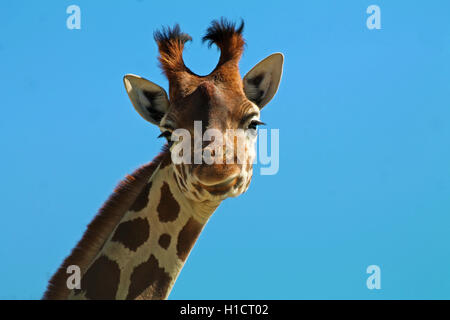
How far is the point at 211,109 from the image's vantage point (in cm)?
709

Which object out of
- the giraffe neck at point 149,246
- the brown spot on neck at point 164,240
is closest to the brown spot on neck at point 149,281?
the giraffe neck at point 149,246

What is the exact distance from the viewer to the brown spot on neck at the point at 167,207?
7.42 metres

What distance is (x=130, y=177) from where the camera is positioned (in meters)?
8.10

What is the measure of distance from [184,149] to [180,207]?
80 centimetres

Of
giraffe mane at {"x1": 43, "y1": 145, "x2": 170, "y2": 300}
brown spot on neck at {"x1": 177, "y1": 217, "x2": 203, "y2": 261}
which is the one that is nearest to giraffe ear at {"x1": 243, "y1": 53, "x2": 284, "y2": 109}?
giraffe mane at {"x1": 43, "y1": 145, "x2": 170, "y2": 300}

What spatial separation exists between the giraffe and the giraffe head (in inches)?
0.5

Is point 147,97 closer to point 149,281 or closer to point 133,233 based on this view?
point 133,233

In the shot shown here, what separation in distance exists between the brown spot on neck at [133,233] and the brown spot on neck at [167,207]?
21 cm

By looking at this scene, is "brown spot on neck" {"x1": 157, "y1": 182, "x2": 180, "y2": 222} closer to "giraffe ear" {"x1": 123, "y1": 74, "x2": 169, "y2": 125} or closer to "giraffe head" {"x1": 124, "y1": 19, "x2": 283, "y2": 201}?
"giraffe head" {"x1": 124, "y1": 19, "x2": 283, "y2": 201}

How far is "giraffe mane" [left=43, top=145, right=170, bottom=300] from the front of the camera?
300 inches
